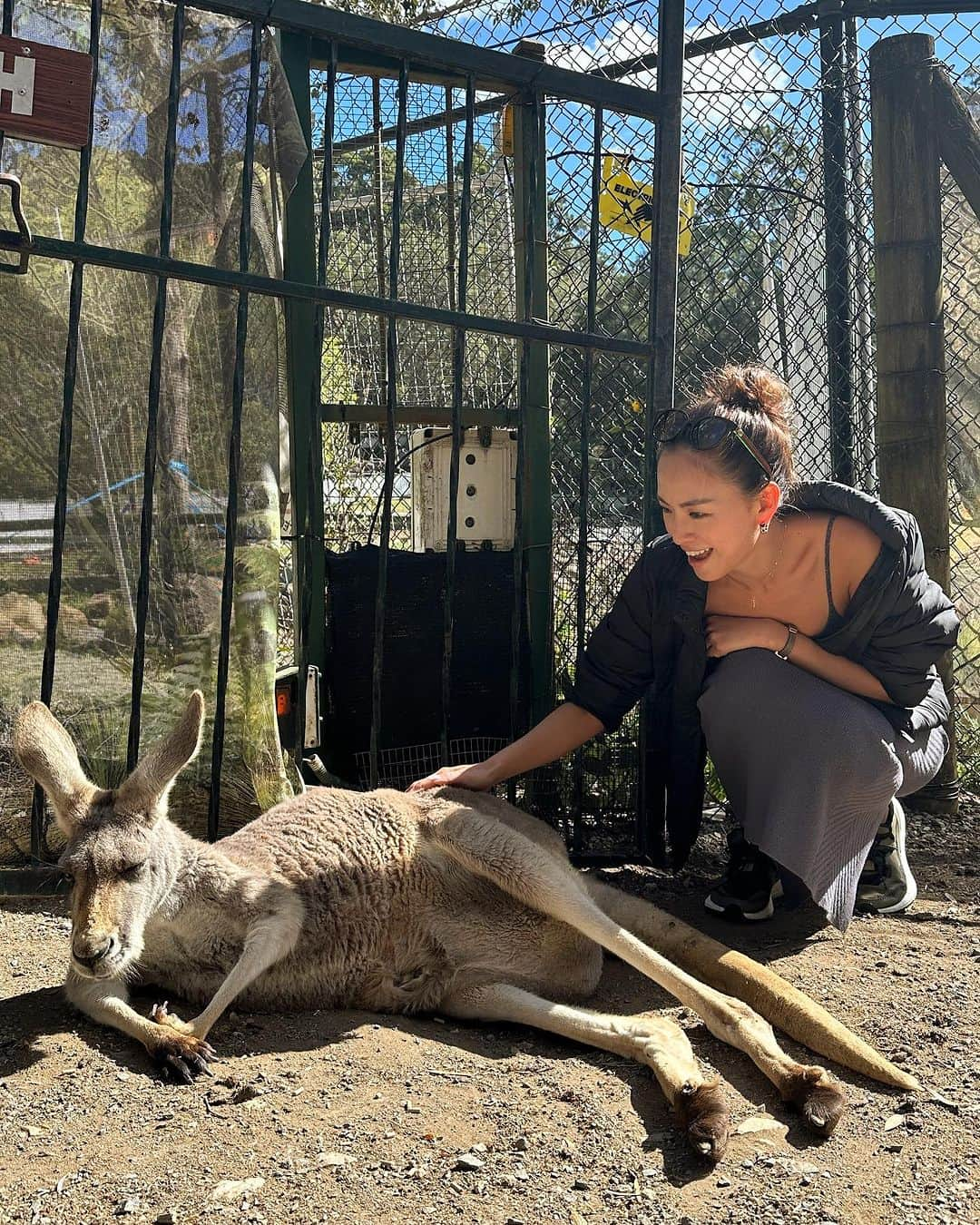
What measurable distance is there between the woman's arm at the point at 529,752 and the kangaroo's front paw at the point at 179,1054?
48.0 inches

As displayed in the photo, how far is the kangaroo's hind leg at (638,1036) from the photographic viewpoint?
8.08 ft

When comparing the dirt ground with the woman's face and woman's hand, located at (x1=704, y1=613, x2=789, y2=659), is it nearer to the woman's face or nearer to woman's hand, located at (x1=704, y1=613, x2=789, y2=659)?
woman's hand, located at (x1=704, y1=613, x2=789, y2=659)

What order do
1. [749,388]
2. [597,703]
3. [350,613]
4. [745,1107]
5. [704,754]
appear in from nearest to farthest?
[745,1107] < [749,388] < [597,703] < [704,754] < [350,613]

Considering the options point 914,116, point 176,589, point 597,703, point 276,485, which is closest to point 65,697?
point 176,589

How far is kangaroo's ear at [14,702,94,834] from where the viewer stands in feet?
9.42

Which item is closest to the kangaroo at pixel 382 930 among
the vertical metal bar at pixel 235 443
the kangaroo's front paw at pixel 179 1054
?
the kangaroo's front paw at pixel 179 1054

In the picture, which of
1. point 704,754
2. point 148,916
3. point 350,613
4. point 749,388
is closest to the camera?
point 148,916

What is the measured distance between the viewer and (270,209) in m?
4.20

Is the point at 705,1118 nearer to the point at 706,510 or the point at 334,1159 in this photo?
the point at 334,1159

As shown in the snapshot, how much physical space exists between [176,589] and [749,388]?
205cm

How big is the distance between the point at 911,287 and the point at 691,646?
6.58 feet

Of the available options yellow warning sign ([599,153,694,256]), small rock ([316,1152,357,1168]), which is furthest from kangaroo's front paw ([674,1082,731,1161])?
yellow warning sign ([599,153,694,256])

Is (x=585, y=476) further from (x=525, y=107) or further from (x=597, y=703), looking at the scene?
(x=525, y=107)

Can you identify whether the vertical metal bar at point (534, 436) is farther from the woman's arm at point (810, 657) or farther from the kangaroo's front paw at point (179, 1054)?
the kangaroo's front paw at point (179, 1054)
